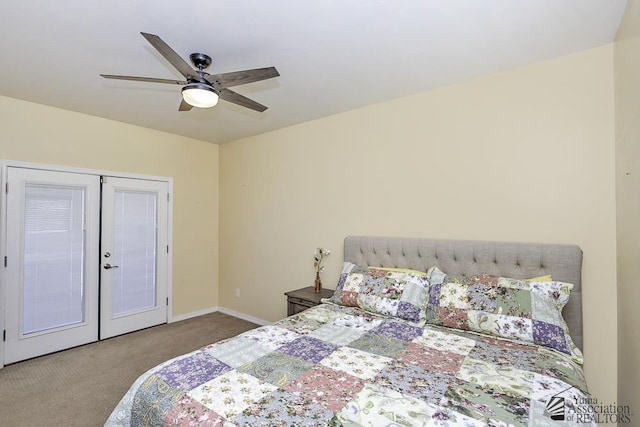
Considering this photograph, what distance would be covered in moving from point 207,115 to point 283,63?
1562 mm

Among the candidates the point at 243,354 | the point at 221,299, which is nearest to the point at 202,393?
the point at 243,354

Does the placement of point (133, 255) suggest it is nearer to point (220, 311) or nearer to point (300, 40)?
point (220, 311)

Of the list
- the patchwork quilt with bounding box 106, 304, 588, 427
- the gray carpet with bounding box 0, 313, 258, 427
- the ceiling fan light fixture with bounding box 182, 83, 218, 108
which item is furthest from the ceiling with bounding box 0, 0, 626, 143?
the gray carpet with bounding box 0, 313, 258, 427

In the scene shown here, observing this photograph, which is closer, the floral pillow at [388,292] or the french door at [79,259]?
the floral pillow at [388,292]

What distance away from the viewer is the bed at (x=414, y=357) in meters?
1.25

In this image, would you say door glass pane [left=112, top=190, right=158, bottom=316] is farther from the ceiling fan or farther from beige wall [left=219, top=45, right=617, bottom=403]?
the ceiling fan

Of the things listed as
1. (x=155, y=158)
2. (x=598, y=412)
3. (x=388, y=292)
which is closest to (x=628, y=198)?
(x=598, y=412)

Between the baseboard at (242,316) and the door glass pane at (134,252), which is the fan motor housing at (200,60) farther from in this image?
A: the baseboard at (242,316)

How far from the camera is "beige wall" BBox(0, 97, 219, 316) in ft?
10.5

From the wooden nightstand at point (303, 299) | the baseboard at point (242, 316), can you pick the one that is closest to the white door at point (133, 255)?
the baseboard at point (242, 316)

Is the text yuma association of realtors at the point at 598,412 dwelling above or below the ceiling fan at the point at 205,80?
below

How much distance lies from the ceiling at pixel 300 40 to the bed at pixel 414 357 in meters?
1.41

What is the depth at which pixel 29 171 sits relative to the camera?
10.6ft

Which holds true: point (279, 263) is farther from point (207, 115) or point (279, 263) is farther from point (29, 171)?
point (29, 171)
